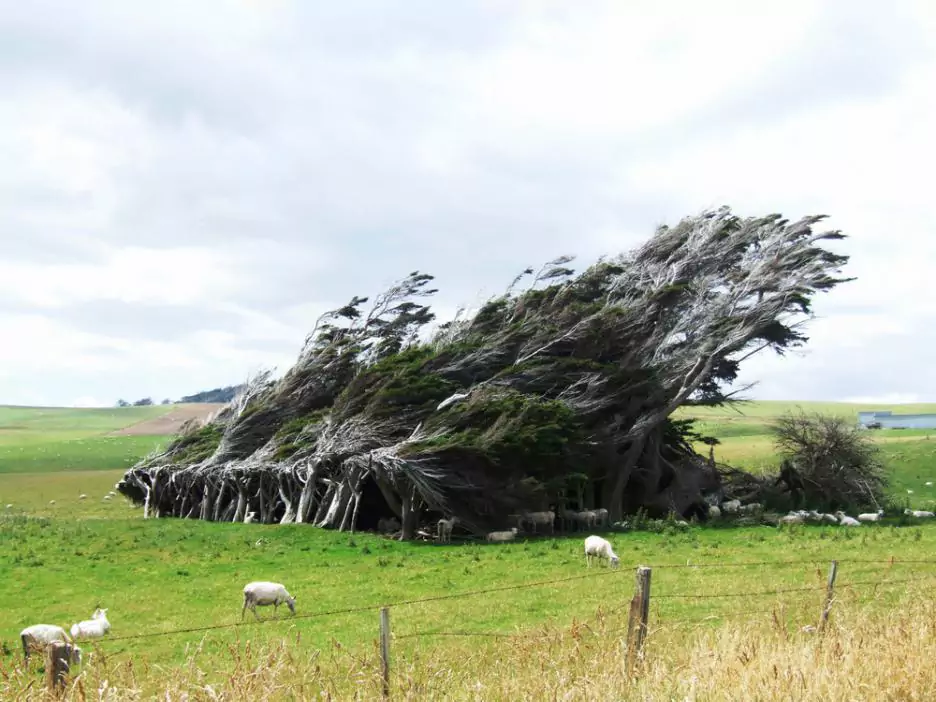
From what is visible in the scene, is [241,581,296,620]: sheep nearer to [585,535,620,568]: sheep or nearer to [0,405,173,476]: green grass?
[585,535,620,568]: sheep

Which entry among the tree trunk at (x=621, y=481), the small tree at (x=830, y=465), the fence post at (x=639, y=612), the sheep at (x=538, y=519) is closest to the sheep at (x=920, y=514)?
the small tree at (x=830, y=465)

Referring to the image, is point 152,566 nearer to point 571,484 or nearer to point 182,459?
point 571,484

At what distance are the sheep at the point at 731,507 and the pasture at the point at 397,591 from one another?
7.37 metres

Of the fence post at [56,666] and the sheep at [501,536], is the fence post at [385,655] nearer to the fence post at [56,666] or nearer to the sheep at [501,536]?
the fence post at [56,666]

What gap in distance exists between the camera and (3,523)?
3553cm

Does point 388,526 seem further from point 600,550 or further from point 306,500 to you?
point 600,550

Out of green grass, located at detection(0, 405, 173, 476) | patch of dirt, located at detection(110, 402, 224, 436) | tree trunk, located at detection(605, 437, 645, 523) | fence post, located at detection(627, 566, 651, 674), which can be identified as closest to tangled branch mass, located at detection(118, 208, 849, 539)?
tree trunk, located at detection(605, 437, 645, 523)

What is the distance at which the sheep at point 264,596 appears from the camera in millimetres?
16391

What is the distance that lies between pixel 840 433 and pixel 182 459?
34.6 meters

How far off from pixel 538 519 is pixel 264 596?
55.0ft

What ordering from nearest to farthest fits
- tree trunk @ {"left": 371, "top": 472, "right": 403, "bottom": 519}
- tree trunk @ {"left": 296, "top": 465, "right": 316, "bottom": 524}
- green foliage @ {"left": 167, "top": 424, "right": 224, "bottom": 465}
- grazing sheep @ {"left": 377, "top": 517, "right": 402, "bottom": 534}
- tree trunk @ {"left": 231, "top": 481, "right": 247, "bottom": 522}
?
tree trunk @ {"left": 371, "top": 472, "right": 403, "bottom": 519}, grazing sheep @ {"left": 377, "top": 517, "right": 402, "bottom": 534}, tree trunk @ {"left": 296, "top": 465, "right": 316, "bottom": 524}, tree trunk @ {"left": 231, "top": 481, "right": 247, "bottom": 522}, green foliage @ {"left": 167, "top": 424, "right": 224, "bottom": 465}

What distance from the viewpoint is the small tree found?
38781 millimetres

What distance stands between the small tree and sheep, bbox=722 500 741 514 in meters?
2.99

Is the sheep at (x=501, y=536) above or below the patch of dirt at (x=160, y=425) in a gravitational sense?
below
